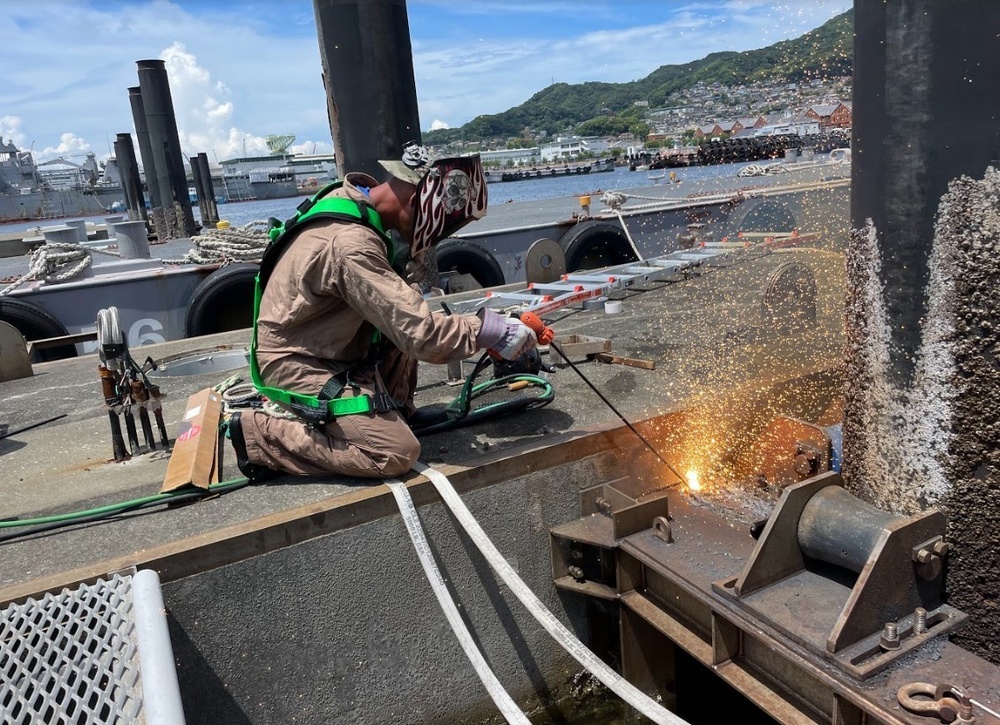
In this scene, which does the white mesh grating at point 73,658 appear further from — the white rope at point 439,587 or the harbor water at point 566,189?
the harbor water at point 566,189

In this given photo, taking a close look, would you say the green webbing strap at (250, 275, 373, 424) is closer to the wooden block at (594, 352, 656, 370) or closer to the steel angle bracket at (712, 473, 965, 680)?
the steel angle bracket at (712, 473, 965, 680)

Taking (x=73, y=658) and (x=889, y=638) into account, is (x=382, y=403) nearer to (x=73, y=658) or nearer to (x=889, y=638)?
(x=73, y=658)

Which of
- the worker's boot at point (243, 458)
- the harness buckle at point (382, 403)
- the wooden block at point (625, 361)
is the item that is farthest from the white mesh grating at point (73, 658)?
the wooden block at point (625, 361)

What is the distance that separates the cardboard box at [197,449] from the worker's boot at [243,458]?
17cm

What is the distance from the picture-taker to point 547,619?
2924mm

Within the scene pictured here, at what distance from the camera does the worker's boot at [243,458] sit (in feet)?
11.7

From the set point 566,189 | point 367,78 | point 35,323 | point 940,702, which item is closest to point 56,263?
point 35,323

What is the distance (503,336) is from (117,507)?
73.4 inches

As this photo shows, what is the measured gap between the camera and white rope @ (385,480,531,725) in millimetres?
2934

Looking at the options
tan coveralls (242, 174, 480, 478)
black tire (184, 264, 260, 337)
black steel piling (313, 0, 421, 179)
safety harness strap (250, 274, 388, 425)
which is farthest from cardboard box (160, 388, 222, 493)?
black tire (184, 264, 260, 337)

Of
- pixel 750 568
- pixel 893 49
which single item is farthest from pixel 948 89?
pixel 750 568

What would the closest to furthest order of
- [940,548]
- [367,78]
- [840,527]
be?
[940,548] < [840,527] < [367,78]

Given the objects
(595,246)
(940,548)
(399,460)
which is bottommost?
(940,548)

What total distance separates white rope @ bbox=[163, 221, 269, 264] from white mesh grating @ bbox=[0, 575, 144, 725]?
24.7 ft
